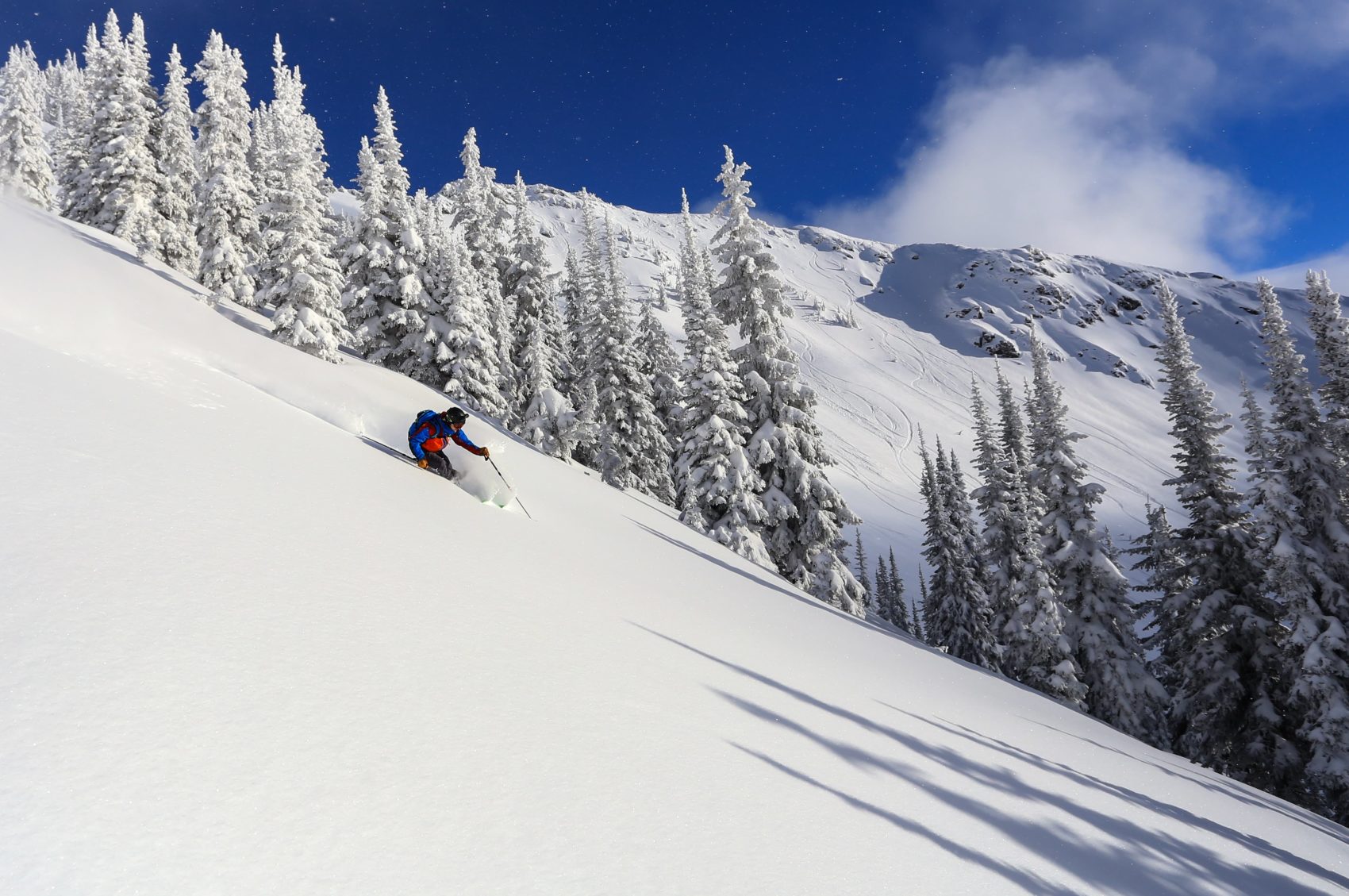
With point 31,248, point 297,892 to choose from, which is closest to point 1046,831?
point 297,892

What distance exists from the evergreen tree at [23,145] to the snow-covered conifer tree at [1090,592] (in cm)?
4983

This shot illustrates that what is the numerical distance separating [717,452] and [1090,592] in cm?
1652

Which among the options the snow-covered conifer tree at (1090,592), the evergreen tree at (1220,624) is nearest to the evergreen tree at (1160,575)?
the evergreen tree at (1220,624)

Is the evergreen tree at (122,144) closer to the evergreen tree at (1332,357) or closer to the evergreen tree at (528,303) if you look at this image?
the evergreen tree at (528,303)

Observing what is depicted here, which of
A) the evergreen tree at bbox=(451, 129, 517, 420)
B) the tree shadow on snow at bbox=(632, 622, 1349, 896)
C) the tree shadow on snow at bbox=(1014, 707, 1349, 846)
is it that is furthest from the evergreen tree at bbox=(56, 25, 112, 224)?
the tree shadow on snow at bbox=(1014, 707, 1349, 846)

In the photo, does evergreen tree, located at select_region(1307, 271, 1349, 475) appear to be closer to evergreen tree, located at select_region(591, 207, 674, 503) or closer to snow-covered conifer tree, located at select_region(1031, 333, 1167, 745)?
snow-covered conifer tree, located at select_region(1031, 333, 1167, 745)

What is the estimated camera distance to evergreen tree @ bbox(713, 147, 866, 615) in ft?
79.4

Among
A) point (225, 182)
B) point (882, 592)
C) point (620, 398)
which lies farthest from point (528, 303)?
point (882, 592)

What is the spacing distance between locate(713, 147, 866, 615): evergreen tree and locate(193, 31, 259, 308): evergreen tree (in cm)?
2048

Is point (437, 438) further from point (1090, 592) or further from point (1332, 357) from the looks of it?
point (1090, 592)

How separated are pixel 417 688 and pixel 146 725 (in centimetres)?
124

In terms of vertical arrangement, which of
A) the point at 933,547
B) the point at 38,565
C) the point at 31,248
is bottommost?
the point at 38,565

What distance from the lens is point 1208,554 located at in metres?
23.5

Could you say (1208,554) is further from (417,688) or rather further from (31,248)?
(31,248)
